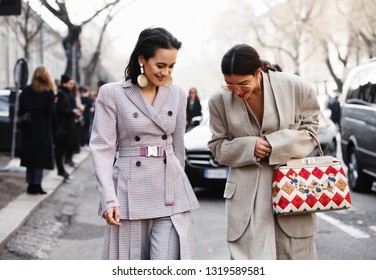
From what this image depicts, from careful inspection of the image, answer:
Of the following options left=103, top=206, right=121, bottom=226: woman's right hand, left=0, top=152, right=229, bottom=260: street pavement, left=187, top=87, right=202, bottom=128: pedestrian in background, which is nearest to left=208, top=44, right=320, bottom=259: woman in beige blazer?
left=103, top=206, right=121, bottom=226: woman's right hand

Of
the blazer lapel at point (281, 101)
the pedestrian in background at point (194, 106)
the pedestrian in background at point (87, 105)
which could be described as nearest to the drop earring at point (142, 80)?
the blazer lapel at point (281, 101)

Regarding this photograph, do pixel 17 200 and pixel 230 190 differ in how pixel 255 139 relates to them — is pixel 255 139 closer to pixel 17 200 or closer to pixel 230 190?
Result: pixel 230 190

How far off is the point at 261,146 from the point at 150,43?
0.80m

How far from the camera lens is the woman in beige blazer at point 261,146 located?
3.79 metres

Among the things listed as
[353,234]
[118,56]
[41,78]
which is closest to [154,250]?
[353,234]

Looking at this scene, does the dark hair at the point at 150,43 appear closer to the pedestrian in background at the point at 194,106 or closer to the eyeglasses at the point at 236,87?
the eyeglasses at the point at 236,87

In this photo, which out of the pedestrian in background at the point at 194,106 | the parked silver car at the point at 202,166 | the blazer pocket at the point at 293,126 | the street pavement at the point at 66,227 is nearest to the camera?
the blazer pocket at the point at 293,126

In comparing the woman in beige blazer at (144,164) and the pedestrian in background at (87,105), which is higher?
the woman in beige blazer at (144,164)

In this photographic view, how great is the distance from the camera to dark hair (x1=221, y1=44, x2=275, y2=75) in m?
3.68

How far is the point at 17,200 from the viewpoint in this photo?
9688 millimetres

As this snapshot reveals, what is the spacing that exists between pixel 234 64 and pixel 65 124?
9.82 m

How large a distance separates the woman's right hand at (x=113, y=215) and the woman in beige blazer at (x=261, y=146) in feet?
2.04

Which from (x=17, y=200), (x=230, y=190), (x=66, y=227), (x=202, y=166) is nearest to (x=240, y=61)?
(x=230, y=190)
